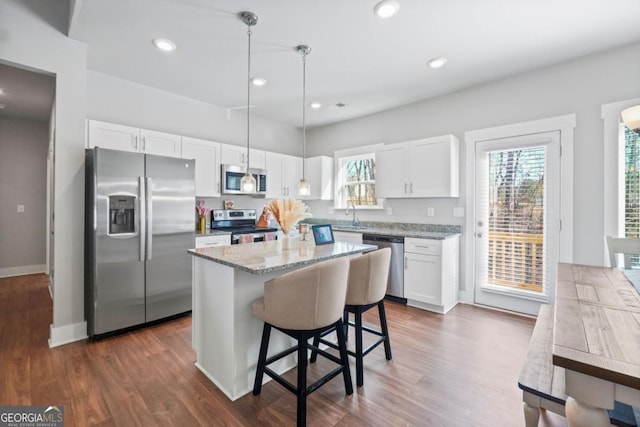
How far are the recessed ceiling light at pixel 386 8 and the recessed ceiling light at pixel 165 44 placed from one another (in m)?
1.87

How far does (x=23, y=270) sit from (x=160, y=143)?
156 inches

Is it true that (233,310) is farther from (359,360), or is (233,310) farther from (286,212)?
(359,360)

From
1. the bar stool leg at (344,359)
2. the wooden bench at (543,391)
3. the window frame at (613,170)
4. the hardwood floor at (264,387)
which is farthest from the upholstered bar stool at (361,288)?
the window frame at (613,170)

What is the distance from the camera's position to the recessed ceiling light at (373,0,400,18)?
2084 mm

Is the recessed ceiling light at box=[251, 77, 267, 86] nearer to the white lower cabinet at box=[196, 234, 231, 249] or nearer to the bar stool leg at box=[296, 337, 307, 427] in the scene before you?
the white lower cabinet at box=[196, 234, 231, 249]

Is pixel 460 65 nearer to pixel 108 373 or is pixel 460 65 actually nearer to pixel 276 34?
pixel 276 34

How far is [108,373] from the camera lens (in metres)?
2.12

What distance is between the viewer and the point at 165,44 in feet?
8.80

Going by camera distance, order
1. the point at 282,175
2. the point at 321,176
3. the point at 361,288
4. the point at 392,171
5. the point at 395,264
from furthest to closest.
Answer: the point at 321,176, the point at 282,175, the point at 392,171, the point at 395,264, the point at 361,288

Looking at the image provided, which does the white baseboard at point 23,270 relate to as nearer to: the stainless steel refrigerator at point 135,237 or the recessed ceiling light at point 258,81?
the stainless steel refrigerator at point 135,237

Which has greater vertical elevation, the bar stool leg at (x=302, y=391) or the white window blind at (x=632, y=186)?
the white window blind at (x=632, y=186)

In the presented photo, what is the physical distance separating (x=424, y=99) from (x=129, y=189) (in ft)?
12.4

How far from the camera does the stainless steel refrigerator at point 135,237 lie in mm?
2648

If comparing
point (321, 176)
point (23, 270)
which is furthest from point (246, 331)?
point (23, 270)
